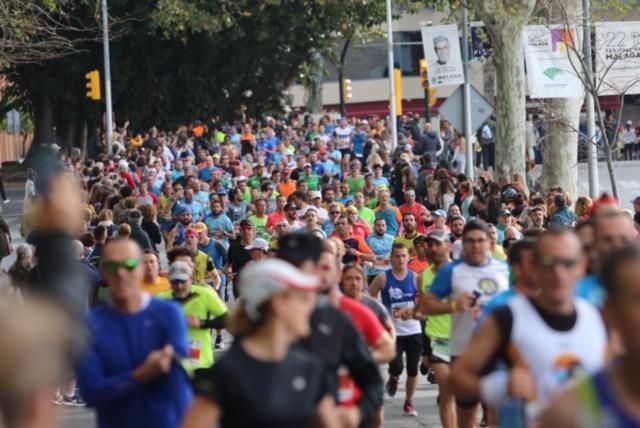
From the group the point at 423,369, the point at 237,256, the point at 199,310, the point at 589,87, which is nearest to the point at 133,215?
the point at 237,256

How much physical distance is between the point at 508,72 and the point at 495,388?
26.3 meters

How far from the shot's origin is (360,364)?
26.3 ft

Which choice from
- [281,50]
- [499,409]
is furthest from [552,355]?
[281,50]

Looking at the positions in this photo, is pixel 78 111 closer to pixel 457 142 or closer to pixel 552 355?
pixel 457 142

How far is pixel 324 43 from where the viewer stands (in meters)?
55.4

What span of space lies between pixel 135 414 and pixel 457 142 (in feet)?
108

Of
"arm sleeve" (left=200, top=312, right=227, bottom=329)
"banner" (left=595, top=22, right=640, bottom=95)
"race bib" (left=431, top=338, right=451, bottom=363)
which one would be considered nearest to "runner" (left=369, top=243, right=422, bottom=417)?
"race bib" (left=431, top=338, right=451, bottom=363)

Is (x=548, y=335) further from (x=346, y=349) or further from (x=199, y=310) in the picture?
(x=199, y=310)

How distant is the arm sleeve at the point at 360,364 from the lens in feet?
26.1

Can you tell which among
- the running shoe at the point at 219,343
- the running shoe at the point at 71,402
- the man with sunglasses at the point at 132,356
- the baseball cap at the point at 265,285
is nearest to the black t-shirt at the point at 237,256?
the running shoe at the point at 219,343

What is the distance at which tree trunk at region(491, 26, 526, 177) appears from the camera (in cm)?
3219

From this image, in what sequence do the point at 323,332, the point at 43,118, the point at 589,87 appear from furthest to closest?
the point at 43,118, the point at 589,87, the point at 323,332

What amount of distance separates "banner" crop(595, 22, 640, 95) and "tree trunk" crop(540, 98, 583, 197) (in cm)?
614

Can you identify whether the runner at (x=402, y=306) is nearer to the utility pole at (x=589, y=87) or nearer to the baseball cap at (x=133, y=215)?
the baseball cap at (x=133, y=215)
